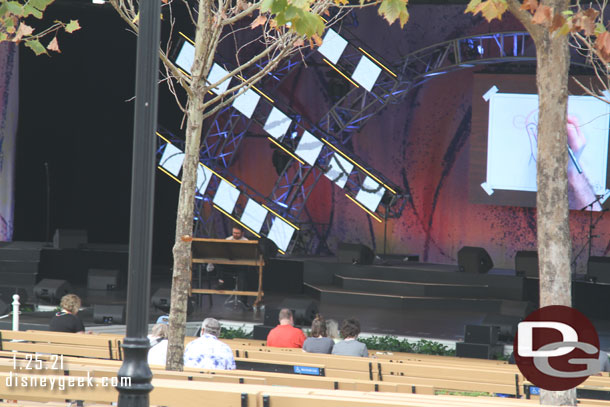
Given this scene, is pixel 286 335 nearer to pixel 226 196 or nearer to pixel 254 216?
pixel 254 216

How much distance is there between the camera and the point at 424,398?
4844mm

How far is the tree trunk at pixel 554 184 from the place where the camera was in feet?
20.2

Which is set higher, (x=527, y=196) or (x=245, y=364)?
(x=527, y=196)

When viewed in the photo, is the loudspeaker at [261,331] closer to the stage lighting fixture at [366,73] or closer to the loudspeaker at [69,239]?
the stage lighting fixture at [366,73]

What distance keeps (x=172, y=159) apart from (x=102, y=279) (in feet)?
12.2

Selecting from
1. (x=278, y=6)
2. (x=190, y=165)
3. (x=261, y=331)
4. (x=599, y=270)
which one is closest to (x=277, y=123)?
(x=261, y=331)

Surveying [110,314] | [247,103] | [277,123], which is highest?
[247,103]

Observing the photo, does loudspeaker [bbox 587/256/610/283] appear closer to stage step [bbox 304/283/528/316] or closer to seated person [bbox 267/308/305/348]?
stage step [bbox 304/283/528/316]

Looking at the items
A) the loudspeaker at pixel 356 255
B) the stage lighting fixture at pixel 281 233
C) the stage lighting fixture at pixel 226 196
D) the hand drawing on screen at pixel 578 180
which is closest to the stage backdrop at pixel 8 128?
the stage lighting fixture at pixel 226 196

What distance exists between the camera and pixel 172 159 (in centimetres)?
1941

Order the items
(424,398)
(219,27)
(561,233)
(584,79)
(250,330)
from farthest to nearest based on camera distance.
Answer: (584,79) < (250,330) < (219,27) < (561,233) < (424,398)

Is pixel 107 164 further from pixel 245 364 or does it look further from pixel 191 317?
pixel 245 364

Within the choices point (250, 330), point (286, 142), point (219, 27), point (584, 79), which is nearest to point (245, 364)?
point (219, 27)

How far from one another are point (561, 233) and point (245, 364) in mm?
3326
